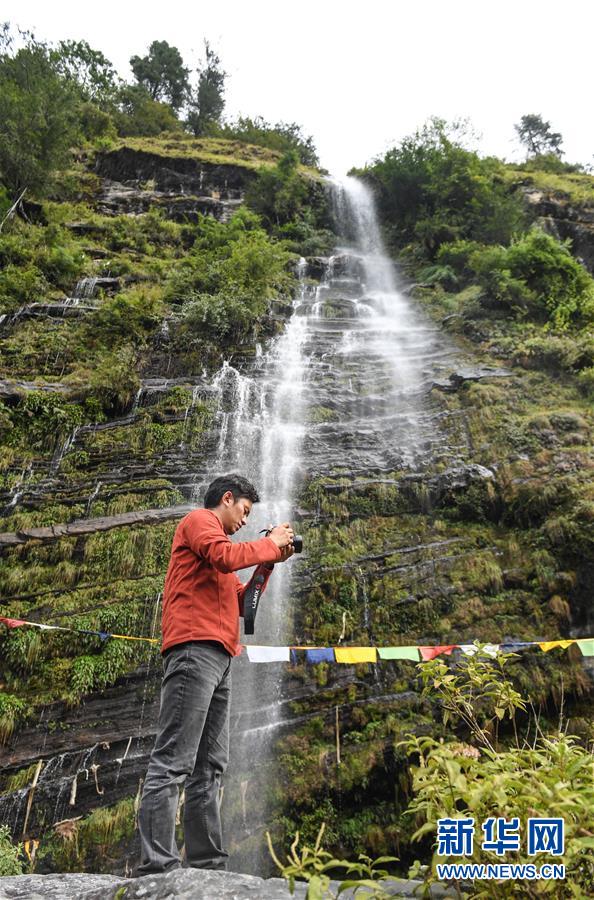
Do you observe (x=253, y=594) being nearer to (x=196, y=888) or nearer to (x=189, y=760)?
(x=189, y=760)

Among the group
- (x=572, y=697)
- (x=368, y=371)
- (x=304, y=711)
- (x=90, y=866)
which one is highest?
(x=368, y=371)

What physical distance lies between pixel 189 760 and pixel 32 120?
20791 mm

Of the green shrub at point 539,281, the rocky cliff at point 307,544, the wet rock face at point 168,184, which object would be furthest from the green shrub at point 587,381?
the wet rock face at point 168,184

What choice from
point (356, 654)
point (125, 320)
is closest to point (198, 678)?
point (356, 654)

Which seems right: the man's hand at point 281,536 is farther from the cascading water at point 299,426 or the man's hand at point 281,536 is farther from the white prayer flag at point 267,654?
the cascading water at point 299,426

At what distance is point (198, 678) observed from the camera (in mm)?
2623

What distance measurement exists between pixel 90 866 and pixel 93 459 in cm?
615

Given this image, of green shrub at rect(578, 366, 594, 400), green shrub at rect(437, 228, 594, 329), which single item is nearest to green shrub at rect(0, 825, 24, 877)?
green shrub at rect(578, 366, 594, 400)

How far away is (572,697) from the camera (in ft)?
20.3

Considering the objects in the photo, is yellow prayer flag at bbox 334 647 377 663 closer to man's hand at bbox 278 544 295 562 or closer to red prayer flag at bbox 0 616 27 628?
man's hand at bbox 278 544 295 562

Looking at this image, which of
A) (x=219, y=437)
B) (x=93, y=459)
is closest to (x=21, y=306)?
(x=93, y=459)

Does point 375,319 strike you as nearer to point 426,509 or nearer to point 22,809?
point 426,509

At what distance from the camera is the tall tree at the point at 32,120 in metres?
17.2

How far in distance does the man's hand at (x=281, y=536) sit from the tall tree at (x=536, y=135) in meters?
35.0
